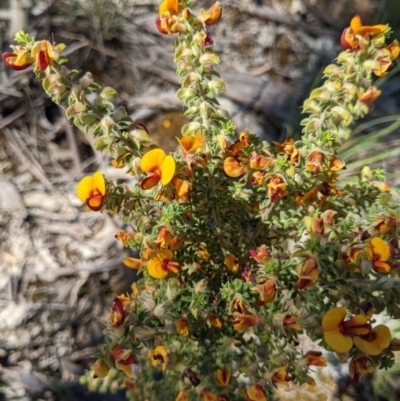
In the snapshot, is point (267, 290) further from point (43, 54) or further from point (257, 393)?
point (43, 54)

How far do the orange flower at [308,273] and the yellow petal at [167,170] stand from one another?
1.11 feet

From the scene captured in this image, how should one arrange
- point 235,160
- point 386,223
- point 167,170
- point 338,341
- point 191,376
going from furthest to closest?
point 191,376 → point 235,160 → point 386,223 → point 167,170 → point 338,341

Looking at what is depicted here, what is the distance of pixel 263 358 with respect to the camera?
1458 millimetres

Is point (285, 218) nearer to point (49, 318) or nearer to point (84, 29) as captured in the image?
point (49, 318)

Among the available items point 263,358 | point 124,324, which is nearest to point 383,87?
point 263,358

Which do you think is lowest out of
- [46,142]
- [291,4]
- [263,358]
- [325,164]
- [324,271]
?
[263,358]

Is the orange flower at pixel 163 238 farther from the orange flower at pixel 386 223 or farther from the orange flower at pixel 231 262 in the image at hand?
the orange flower at pixel 386 223

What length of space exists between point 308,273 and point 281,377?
0.42 m

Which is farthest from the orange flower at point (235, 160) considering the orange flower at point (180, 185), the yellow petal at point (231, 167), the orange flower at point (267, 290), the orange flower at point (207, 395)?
the orange flower at point (207, 395)

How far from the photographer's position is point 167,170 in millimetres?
930

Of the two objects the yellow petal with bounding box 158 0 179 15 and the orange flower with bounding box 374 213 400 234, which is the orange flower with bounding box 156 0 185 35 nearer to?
the yellow petal with bounding box 158 0 179 15

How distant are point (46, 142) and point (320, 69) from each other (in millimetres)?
1520

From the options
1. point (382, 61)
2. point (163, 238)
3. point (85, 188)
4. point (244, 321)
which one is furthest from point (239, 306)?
point (382, 61)

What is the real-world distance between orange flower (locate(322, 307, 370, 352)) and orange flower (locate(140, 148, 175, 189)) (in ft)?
1.39
